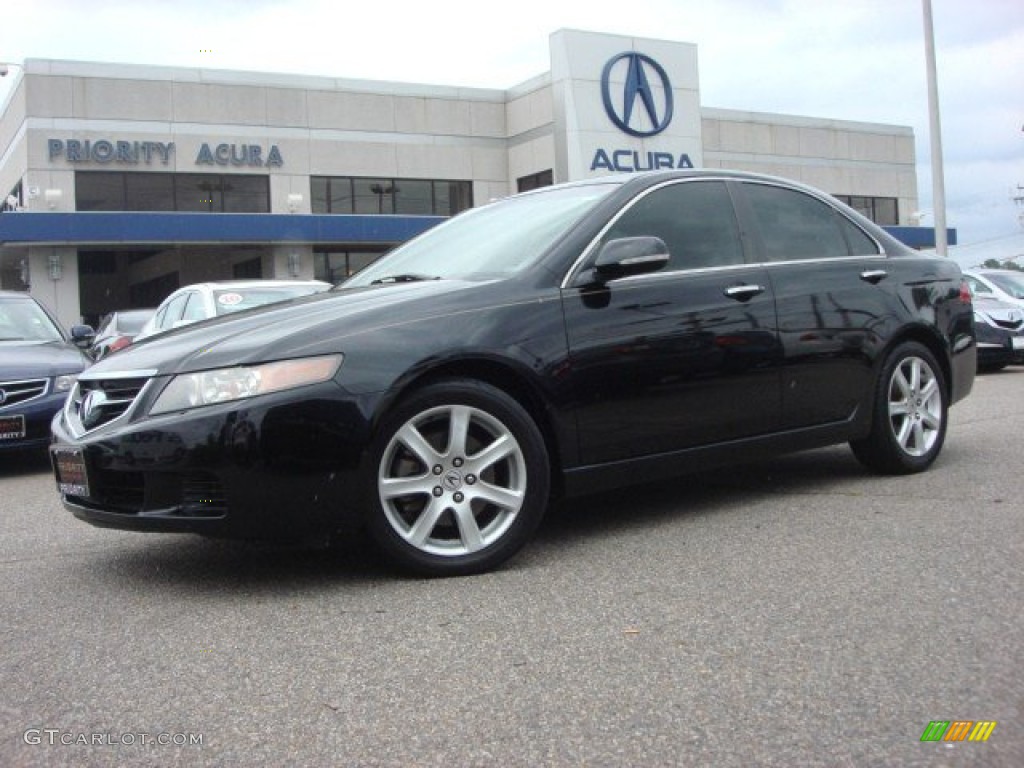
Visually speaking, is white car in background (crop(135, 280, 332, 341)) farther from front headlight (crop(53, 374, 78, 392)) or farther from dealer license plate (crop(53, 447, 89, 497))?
dealer license plate (crop(53, 447, 89, 497))

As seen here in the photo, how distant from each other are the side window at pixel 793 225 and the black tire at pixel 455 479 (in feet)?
6.20

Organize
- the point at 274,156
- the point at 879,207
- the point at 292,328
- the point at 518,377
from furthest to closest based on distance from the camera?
the point at 879,207 < the point at 274,156 < the point at 518,377 < the point at 292,328

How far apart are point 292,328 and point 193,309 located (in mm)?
5967

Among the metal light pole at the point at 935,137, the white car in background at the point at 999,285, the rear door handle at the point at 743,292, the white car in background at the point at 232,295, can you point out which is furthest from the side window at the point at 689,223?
the metal light pole at the point at 935,137

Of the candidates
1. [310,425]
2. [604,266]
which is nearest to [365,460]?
[310,425]

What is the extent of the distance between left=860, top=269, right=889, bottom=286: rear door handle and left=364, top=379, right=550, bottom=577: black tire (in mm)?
2341

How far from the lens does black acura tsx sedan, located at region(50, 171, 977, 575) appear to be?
3.64 metres

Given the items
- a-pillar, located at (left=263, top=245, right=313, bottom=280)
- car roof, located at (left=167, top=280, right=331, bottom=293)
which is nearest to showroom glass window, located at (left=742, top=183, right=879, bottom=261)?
car roof, located at (left=167, top=280, right=331, bottom=293)

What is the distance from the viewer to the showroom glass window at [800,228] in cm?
521

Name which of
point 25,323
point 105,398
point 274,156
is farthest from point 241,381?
point 274,156

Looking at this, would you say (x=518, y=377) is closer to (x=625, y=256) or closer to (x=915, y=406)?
(x=625, y=256)

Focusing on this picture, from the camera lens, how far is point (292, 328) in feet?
12.6

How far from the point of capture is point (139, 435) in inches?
144

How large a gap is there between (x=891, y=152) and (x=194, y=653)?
43242mm
